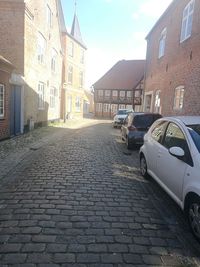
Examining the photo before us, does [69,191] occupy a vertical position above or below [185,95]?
below

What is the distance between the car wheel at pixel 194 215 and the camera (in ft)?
12.7

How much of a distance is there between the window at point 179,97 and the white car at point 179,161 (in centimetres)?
807

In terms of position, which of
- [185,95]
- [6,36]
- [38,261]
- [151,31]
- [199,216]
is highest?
[151,31]

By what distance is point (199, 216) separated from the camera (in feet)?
12.6

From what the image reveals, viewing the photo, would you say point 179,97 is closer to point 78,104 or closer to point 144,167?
point 144,167

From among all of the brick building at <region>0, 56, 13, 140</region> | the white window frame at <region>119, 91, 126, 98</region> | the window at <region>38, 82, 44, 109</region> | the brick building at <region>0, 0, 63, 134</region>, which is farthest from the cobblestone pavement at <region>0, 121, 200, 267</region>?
the white window frame at <region>119, 91, 126, 98</region>

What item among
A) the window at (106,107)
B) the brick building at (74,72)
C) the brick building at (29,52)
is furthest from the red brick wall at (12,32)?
the window at (106,107)

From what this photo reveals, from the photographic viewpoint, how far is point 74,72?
117 feet

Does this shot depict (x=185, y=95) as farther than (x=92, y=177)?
Yes

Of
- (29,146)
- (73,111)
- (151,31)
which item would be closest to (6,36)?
(29,146)

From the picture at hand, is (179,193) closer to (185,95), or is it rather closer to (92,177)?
(92,177)

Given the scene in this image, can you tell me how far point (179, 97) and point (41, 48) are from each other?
10.9m

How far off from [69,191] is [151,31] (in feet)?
63.8

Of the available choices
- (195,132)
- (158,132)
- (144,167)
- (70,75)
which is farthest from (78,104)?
(195,132)
